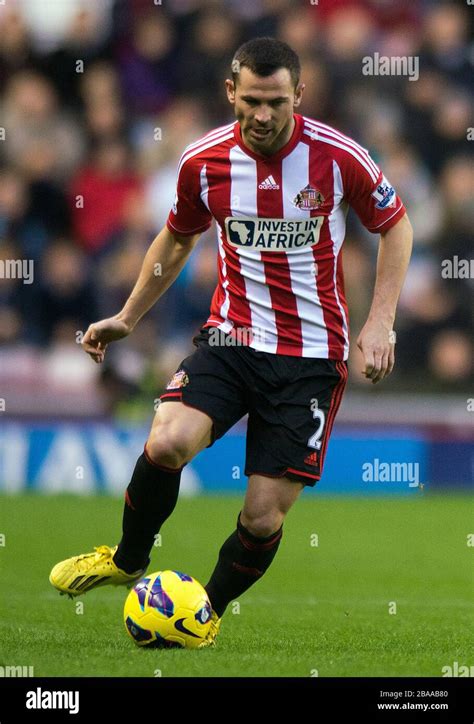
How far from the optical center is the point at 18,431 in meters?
11.5

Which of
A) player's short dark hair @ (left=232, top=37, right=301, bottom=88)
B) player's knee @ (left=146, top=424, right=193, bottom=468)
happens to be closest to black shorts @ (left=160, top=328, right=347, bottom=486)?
player's knee @ (left=146, top=424, right=193, bottom=468)

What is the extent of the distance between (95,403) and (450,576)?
459cm

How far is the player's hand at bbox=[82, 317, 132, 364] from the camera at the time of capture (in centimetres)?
548

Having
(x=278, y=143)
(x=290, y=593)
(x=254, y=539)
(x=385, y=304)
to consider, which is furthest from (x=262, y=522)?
(x=290, y=593)

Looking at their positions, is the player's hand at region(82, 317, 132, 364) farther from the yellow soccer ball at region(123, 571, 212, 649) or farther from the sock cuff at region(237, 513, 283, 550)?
the yellow soccer ball at region(123, 571, 212, 649)

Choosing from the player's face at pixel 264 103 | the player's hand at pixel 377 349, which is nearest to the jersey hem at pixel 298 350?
the player's hand at pixel 377 349

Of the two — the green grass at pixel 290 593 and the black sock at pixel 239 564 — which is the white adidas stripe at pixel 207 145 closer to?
the black sock at pixel 239 564

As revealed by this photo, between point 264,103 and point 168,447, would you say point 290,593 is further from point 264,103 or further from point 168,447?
point 264,103

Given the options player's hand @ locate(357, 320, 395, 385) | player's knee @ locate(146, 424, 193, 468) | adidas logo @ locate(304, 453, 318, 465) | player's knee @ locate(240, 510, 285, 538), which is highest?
player's hand @ locate(357, 320, 395, 385)

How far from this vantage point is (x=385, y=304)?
5.28m

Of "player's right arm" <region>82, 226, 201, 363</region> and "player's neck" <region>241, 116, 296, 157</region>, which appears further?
"player's right arm" <region>82, 226, 201, 363</region>

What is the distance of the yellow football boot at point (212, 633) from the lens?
17.0 feet

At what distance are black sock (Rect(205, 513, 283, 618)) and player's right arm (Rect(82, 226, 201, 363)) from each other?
92cm

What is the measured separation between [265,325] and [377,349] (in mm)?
553
